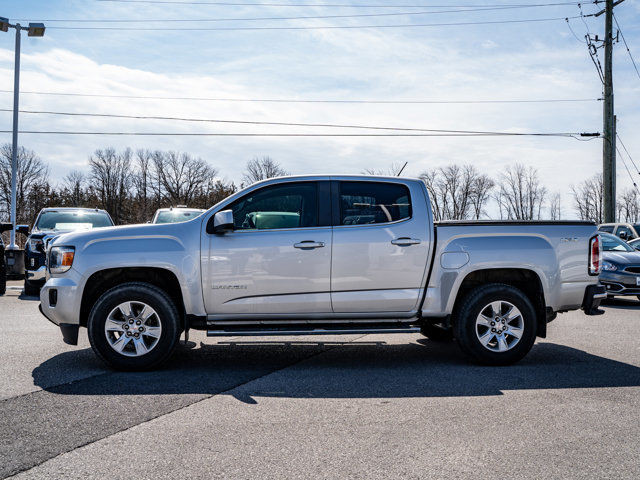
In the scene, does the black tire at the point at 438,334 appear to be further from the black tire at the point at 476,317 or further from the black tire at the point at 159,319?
the black tire at the point at 159,319

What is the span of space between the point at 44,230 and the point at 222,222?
10508 mm

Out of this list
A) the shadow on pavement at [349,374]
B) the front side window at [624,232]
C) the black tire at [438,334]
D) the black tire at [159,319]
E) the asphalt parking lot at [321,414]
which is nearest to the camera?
the asphalt parking lot at [321,414]

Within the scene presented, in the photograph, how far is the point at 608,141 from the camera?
2525 centimetres

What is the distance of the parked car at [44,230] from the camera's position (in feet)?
47.6

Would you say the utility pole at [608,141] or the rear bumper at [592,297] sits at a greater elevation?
the utility pole at [608,141]

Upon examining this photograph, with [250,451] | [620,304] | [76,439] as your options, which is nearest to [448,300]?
[250,451]

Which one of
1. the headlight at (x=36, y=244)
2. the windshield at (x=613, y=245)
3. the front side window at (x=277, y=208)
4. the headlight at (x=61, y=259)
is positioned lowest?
the headlight at (x=61, y=259)

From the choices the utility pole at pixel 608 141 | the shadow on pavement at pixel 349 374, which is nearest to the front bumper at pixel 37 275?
the shadow on pavement at pixel 349 374

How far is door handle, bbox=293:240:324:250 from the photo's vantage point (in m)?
→ 6.69

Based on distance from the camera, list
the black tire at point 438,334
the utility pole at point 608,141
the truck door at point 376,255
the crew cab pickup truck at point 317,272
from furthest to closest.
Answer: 1. the utility pole at point 608,141
2. the black tire at point 438,334
3. the truck door at point 376,255
4. the crew cab pickup truck at point 317,272

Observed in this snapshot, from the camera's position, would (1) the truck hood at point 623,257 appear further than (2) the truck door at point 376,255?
Yes

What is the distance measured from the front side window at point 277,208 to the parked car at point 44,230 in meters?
8.39

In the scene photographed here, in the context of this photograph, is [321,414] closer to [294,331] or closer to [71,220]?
[294,331]

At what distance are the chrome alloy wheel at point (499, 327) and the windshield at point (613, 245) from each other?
29.7 ft
